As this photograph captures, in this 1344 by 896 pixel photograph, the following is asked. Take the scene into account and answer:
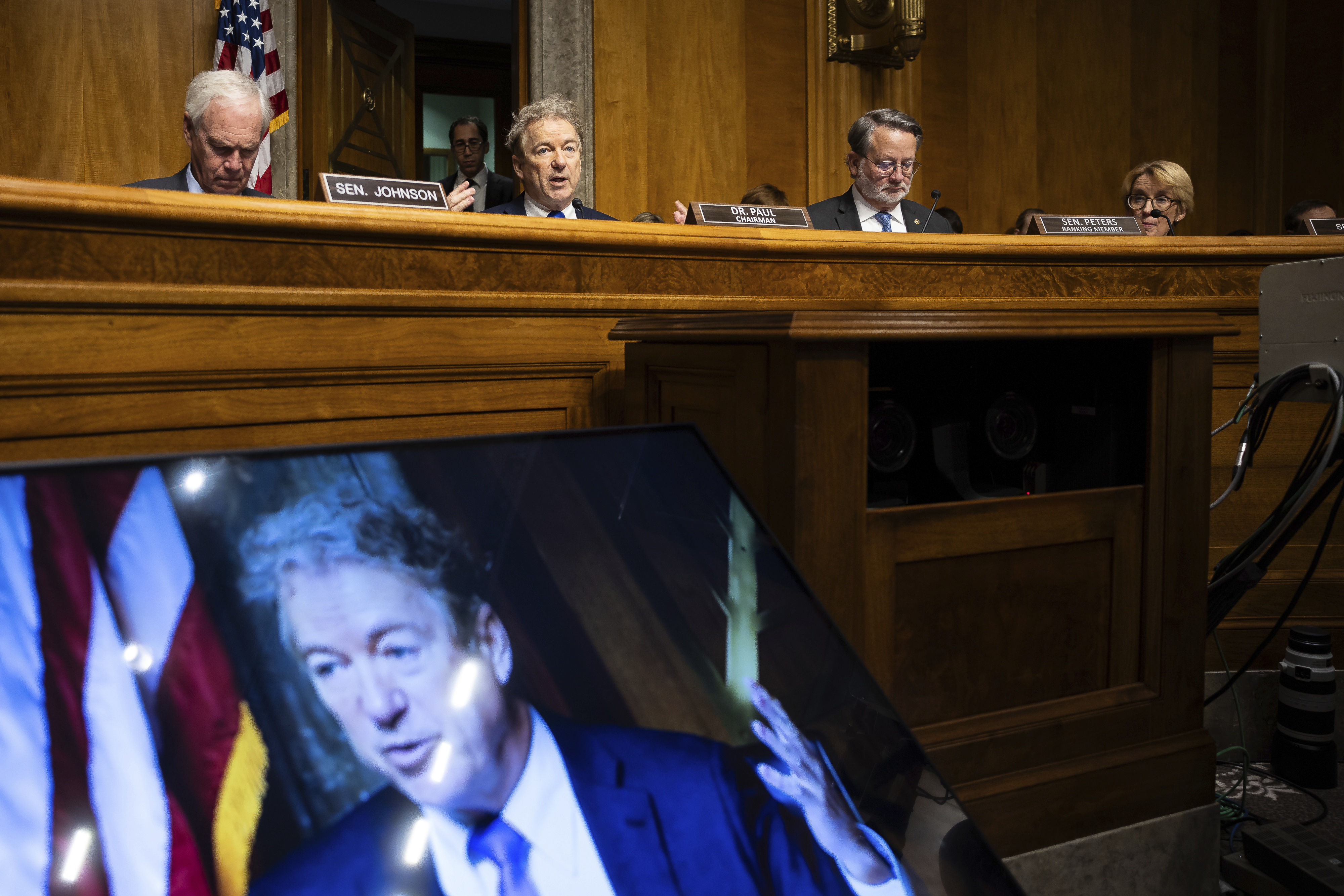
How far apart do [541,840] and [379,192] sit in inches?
50.2

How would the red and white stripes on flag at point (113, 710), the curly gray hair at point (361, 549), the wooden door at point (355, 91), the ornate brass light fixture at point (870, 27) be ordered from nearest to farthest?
the red and white stripes on flag at point (113, 710) < the curly gray hair at point (361, 549) < the wooden door at point (355, 91) < the ornate brass light fixture at point (870, 27)

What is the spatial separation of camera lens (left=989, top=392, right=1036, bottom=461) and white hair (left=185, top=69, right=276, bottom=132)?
168 centimetres

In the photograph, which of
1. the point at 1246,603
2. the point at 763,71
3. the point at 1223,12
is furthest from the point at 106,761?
the point at 1223,12

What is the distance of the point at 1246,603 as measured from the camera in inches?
85.3

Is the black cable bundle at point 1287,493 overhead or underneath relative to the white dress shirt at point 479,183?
underneath

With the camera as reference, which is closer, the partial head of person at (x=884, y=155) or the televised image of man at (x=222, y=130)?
the televised image of man at (x=222, y=130)

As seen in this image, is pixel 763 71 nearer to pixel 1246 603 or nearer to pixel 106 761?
pixel 1246 603

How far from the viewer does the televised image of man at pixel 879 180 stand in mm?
2748

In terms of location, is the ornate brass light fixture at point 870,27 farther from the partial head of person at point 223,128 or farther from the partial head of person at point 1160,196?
the partial head of person at point 223,128

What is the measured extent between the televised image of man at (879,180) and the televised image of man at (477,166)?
159cm

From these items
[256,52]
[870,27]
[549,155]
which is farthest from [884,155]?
[256,52]

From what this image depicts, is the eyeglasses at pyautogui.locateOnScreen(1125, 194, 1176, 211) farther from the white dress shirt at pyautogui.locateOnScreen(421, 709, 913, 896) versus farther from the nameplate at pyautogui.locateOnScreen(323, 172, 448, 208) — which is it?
the white dress shirt at pyautogui.locateOnScreen(421, 709, 913, 896)

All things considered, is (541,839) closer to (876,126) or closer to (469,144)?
(876,126)

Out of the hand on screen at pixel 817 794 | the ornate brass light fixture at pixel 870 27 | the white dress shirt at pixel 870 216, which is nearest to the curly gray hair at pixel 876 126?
the white dress shirt at pixel 870 216
